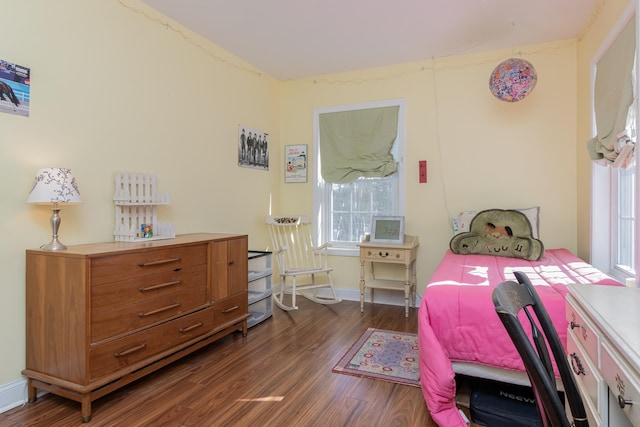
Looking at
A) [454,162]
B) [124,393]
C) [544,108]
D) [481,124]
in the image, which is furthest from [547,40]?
[124,393]

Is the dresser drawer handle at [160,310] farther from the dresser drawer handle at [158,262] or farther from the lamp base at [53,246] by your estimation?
the lamp base at [53,246]

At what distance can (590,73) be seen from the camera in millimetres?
2969

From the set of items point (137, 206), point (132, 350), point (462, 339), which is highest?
point (137, 206)

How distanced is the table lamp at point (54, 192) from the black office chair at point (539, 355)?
2.11m

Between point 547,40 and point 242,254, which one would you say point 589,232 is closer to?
point 547,40

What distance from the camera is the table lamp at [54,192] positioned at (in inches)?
75.8

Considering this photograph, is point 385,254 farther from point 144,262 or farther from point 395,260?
point 144,262

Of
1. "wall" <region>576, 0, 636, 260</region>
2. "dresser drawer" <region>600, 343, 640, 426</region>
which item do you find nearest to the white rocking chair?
"wall" <region>576, 0, 636, 260</region>

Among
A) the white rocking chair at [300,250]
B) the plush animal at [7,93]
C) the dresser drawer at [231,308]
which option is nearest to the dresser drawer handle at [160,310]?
the dresser drawer at [231,308]

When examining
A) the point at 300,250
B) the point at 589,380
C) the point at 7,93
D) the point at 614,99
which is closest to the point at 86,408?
the point at 7,93

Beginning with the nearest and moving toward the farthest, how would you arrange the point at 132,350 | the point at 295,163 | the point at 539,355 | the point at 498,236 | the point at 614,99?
the point at 539,355
the point at 132,350
the point at 614,99
the point at 498,236
the point at 295,163

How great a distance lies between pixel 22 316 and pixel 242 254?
142 cm

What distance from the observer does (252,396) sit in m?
2.09

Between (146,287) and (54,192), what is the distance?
2.30ft
